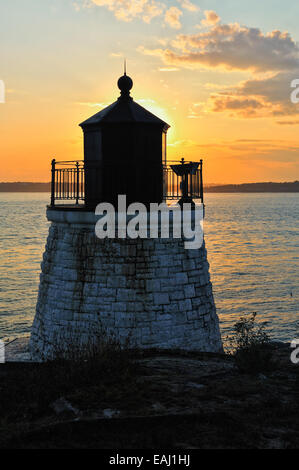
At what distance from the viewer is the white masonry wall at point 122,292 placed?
11.7m

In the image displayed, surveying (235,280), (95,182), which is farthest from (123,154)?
(235,280)

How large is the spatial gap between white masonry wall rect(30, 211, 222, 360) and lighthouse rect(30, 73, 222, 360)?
0.08ft

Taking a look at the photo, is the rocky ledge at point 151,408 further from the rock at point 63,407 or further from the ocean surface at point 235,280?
the ocean surface at point 235,280

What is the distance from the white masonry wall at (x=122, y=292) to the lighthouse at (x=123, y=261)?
0.02 meters

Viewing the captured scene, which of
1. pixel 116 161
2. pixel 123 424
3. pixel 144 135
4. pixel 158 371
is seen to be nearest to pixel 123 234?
pixel 116 161

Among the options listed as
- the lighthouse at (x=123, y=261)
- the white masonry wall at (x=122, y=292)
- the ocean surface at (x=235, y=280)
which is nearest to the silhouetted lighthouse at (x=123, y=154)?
the lighthouse at (x=123, y=261)

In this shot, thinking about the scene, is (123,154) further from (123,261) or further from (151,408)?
(151,408)

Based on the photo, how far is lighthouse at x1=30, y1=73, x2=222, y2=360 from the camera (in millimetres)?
11719

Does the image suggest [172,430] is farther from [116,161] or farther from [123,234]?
[116,161]

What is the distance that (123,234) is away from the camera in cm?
1188

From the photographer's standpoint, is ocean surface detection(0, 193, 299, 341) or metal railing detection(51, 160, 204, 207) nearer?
metal railing detection(51, 160, 204, 207)

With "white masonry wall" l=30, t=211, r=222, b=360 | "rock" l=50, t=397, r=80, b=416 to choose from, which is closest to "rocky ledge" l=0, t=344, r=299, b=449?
"rock" l=50, t=397, r=80, b=416

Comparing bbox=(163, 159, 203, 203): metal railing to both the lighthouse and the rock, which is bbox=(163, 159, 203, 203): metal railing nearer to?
the lighthouse

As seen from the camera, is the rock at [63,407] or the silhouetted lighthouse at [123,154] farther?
the silhouetted lighthouse at [123,154]
